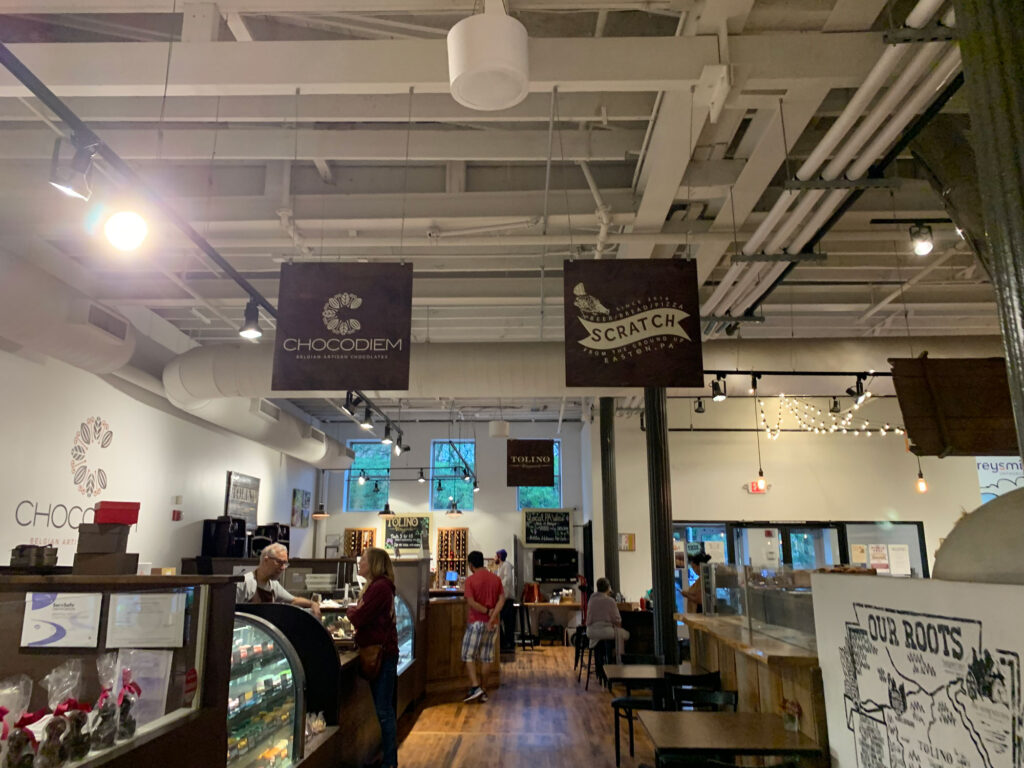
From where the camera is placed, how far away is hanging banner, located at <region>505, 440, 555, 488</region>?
39.9ft

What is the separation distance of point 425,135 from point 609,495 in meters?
8.57

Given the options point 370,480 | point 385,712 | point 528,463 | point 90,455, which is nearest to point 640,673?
point 385,712

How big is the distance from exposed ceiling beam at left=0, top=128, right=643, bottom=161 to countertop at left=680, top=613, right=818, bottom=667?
11.7 feet

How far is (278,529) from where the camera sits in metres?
12.5

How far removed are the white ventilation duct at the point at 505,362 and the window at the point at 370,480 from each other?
26.5 feet

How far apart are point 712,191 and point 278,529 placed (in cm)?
1003

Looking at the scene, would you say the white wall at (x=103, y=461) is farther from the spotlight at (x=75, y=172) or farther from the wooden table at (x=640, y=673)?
the wooden table at (x=640, y=673)

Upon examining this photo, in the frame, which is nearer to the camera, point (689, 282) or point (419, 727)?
point (689, 282)

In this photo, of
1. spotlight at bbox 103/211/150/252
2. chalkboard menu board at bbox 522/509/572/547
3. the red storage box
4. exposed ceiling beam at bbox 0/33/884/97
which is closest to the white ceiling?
exposed ceiling beam at bbox 0/33/884/97

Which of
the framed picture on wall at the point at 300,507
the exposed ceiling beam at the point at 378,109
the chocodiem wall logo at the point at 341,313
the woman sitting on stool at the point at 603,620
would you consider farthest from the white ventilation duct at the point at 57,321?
the framed picture on wall at the point at 300,507

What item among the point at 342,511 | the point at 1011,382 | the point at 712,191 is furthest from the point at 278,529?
the point at 1011,382

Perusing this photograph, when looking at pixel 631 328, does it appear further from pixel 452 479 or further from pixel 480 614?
pixel 452 479

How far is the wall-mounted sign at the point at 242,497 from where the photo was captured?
37.5 feet

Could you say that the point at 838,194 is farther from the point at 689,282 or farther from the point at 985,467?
the point at 985,467
